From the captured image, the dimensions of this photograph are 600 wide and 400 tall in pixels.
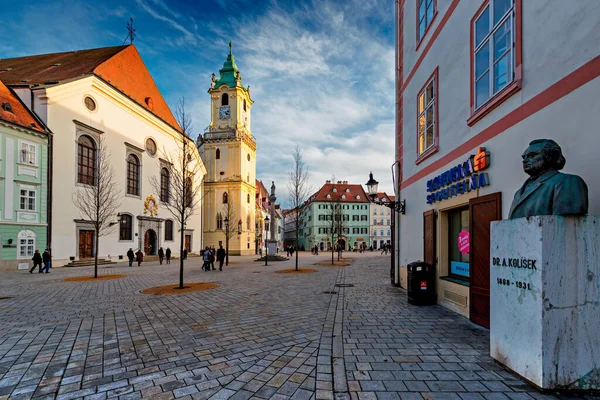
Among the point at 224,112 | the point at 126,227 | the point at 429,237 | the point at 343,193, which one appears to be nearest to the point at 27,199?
the point at 126,227

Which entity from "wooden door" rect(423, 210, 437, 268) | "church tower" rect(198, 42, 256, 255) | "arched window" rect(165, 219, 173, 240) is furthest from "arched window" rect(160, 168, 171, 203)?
"wooden door" rect(423, 210, 437, 268)

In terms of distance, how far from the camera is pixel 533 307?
3.92m

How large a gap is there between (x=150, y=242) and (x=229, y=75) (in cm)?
3238

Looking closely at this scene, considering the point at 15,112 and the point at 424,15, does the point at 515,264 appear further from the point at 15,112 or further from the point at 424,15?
the point at 15,112

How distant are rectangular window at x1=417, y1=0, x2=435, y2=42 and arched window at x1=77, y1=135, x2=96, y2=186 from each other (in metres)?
28.0

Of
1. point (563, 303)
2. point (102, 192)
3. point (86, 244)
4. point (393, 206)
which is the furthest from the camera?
point (86, 244)

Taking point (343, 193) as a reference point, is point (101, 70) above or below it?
above

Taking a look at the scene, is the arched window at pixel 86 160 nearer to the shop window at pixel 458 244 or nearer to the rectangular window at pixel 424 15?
the rectangular window at pixel 424 15

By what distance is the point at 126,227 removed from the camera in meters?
34.0

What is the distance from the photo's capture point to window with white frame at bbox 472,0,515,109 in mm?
6289

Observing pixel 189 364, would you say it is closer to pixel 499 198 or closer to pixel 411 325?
pixel 411 325

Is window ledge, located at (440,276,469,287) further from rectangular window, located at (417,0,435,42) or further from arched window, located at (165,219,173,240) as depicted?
arched window, located at (165,219,173,240)

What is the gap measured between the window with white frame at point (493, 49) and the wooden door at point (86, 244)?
3038 cm

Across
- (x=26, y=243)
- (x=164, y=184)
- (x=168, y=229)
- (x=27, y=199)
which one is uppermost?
(x=164, y=184)
